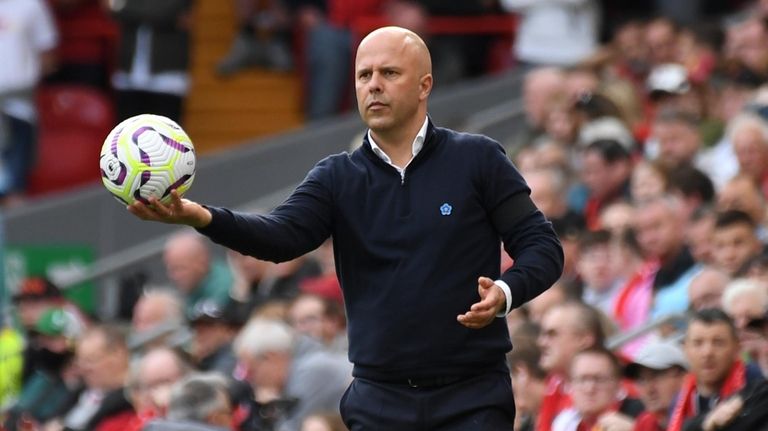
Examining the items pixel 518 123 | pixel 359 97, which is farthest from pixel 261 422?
pixel 518 123

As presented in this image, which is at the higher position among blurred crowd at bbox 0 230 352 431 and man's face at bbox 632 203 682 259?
man's face at bbox 632 203 682 259

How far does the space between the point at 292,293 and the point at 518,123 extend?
3916 mm

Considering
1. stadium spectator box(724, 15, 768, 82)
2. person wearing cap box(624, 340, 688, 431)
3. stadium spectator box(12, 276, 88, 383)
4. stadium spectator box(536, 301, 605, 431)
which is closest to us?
person wearing cap box(624, 340, 688, 431)

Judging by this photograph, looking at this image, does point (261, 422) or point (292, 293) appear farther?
point (292, 293)

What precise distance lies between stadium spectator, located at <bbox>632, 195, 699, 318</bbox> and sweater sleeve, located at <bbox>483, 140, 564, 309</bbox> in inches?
147

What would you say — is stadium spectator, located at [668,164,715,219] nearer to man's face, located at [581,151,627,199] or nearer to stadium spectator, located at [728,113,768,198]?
stadium spectator, located at [728,113,768,198]

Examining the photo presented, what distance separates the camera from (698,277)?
29.8ft

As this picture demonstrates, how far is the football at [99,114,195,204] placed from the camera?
5684mm

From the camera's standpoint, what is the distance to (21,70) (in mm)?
15461

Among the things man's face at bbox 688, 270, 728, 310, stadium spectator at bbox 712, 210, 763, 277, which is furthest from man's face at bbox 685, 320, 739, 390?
stadium spectator at bbox 712, 210, 763, 277

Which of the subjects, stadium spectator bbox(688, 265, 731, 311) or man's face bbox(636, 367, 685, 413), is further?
stadium spectator bbox(688, 265, 731, 311)

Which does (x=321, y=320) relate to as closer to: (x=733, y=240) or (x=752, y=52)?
(x=733, y=240)

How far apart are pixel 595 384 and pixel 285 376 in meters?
2.22

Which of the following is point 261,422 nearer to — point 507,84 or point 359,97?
point 359,97
